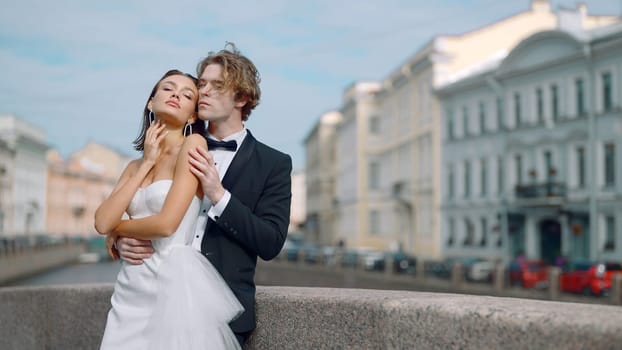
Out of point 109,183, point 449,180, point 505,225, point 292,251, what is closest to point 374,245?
point 292,251

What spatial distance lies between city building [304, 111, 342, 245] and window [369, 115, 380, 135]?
18876 mm

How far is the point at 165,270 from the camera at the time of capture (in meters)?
3.82

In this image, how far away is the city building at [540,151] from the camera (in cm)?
4188

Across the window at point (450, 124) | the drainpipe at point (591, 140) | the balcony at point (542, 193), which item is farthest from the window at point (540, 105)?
Answer: the window at point (450, 124)

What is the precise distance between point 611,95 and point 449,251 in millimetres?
17857

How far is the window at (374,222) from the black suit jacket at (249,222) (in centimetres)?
7191

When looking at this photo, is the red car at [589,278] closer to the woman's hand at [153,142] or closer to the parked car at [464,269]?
the parked car at [464,269]

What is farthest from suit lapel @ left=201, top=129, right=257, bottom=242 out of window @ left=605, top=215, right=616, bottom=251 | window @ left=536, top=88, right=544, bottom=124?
window @ left=536, top=88, right=544, bottom=124

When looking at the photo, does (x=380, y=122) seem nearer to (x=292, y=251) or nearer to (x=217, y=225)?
(x=292, y=251)

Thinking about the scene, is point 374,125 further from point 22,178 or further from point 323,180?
point 22,178

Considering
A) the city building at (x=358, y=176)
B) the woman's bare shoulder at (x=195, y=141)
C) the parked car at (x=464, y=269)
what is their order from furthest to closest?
the city building at (x=358, y=176)
the parked car at (x=464, y=269)
the woman's bare shoulder at (x=195, y=141)

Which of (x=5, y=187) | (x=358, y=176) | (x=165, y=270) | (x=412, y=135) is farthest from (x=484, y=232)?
(x=5, y=187)

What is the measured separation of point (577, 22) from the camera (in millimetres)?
51594

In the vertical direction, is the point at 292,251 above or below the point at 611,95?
below
